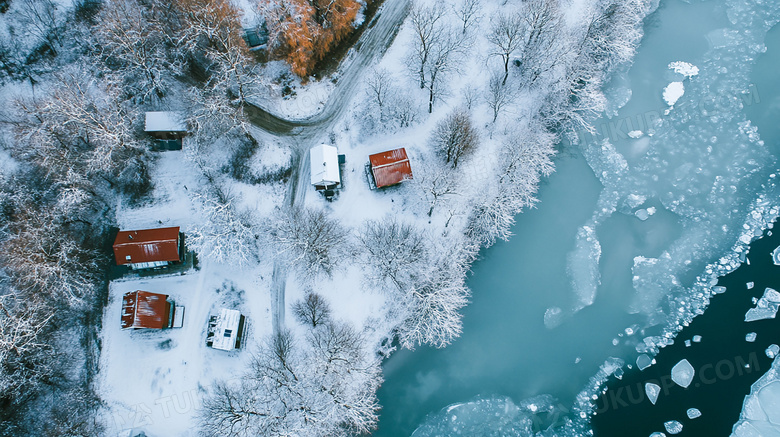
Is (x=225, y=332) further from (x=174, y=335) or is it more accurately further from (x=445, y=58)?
(x=445, y=58)

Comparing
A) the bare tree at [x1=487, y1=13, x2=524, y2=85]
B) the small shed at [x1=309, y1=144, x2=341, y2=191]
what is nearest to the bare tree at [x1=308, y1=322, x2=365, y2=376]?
the small shed at [x1=309, y1=144, x2=341, y2=191]

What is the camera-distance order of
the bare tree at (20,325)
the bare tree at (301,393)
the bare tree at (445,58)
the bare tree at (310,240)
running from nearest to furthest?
the bare tree at (20,325) → the bare tree at (301,393) → the bare tree at (310,240) → the bare tree at (445,58)

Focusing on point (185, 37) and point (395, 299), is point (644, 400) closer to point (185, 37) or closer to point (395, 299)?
point (395, 299)

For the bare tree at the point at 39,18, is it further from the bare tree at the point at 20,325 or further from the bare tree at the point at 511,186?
the bare tree at the point at 511,186

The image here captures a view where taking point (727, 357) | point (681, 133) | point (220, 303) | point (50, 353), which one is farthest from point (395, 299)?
point (681, 133)

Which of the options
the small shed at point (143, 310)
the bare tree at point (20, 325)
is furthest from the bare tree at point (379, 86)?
the bare tree at point (20, 325)

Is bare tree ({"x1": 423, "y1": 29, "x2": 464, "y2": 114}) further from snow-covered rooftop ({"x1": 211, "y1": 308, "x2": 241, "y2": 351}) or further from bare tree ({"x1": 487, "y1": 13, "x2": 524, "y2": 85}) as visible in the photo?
snow-covered rooftop ({"x1": 211, "y1": 308, "x2": 241, "y2": 351})
